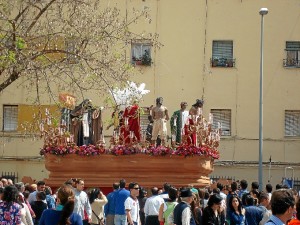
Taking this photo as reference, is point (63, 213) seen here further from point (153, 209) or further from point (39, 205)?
point (153, 209)

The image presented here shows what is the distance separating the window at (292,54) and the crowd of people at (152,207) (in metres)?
16.9

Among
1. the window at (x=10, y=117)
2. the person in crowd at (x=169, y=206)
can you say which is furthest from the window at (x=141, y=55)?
the person in crowd at (x=169, y=206)

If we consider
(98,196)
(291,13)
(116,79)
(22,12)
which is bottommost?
(98,196)

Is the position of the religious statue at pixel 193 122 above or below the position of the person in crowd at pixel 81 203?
above

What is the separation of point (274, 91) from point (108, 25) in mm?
20571

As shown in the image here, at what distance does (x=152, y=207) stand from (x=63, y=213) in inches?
325

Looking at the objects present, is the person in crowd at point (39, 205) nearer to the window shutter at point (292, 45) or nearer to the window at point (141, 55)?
the window at point (141, 55)

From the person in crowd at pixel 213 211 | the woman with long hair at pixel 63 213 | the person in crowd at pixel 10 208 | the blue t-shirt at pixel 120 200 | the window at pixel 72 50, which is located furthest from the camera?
the blue t-shirt at pixel 120 200

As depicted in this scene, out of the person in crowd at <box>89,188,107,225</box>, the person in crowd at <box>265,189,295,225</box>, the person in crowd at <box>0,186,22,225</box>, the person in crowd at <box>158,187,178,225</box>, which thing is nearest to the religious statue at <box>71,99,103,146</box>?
the person in crowd at <box>89,188,107,225</box>

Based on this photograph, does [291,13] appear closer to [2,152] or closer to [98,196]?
[2,152]

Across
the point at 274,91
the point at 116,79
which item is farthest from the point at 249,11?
the point at 116,79

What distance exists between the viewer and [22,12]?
15.5m

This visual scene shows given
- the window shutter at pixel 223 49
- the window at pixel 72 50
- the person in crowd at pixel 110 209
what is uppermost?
the window shutter at pixel 223 49

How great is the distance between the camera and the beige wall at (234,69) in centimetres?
3659
